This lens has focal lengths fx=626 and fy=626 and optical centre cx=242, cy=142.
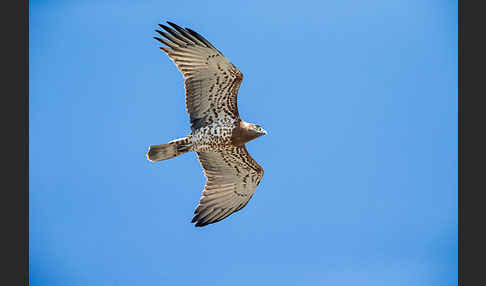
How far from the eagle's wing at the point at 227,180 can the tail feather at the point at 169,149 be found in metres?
0.54

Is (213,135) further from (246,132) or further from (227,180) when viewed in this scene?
(227,180)

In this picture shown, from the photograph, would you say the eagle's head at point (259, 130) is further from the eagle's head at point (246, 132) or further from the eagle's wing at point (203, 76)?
the eagle's wing at point (203, 76)

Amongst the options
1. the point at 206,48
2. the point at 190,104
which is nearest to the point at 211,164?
the point at 190,104

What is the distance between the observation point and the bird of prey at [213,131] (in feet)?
27.7

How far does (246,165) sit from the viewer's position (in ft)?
30.2

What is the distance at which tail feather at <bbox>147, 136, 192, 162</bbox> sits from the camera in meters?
8.51

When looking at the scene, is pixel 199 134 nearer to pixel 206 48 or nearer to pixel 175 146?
pixel 175 146

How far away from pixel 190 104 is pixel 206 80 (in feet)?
1.44

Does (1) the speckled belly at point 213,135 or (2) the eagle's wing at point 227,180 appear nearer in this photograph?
(1) the speckled belly at point 213,135

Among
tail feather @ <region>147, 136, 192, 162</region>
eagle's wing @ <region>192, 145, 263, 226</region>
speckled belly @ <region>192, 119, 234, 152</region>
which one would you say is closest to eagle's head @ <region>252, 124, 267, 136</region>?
speckled belly @ <region>192, 119, 234, 152</region>

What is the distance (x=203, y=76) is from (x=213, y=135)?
0.84 metres

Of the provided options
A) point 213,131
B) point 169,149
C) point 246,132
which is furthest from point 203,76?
point 169,149

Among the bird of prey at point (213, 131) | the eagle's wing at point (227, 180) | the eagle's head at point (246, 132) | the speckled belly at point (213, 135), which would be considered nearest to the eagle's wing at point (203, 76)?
the bird of prey at point (213, 131)

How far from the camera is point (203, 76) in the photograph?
28.1 ft
